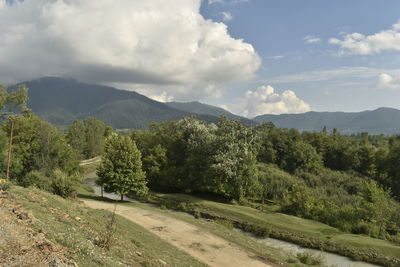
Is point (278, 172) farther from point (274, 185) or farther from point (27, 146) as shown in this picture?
point (27, 146)

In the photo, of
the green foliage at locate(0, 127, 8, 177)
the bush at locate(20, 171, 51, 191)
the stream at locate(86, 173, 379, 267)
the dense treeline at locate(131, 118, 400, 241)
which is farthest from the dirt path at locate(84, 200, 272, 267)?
the green foliage at locate(0, 127, 8, 177)

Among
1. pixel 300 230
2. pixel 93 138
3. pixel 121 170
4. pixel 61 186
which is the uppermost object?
pixel 93 138

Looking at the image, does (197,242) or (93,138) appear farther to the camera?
(93,138)

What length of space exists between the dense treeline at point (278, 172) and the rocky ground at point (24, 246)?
33547mm

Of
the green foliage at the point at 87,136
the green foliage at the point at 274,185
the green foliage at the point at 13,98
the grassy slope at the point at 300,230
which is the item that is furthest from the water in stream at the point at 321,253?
the green foliage at the point at 87,136

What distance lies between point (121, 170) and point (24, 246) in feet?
103

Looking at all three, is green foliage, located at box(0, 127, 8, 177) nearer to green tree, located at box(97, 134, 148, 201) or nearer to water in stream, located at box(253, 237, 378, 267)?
green tree, located at box(97, 134, 148, 201)

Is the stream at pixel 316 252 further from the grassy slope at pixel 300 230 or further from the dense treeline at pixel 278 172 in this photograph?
the dense treeline at pixel 278 172

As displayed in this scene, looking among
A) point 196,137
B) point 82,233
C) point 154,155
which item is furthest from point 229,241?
point 154,155

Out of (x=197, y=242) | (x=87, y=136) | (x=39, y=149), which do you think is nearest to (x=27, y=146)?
(x=39, y=149)

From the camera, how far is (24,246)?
1208 centimetres

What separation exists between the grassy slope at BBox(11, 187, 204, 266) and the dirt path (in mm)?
1806

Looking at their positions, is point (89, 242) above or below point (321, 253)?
above

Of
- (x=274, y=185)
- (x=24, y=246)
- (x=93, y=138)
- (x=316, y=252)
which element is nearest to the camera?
(x=24, y=246)
